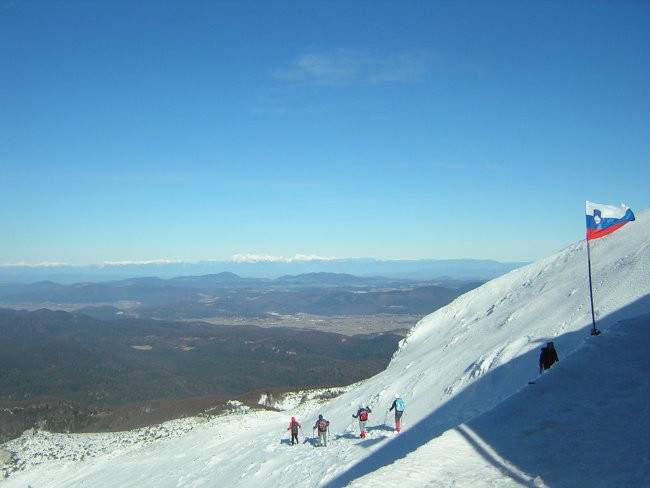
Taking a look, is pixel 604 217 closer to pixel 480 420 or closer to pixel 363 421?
pixel 480 420

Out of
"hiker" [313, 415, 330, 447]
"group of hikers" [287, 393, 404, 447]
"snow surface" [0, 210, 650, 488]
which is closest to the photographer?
"snow surface" [0, 210, 650, 488]

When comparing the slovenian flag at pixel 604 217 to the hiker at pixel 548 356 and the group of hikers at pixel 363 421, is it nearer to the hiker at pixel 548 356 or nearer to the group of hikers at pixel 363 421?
the hiker at pixel 548 356

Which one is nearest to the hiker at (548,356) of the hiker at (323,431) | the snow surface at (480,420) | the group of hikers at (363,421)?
the snow surface at (480,420)

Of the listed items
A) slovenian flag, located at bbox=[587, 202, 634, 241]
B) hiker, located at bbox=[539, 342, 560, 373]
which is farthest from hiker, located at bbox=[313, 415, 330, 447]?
slovenian flag, located at bbox=[587, 202, 634, 241]

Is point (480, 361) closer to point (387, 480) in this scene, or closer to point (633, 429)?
point (633, 429)

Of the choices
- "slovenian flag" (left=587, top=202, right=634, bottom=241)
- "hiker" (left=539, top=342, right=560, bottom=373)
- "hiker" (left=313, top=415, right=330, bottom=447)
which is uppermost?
"slovenian flag" (left=587, top=202, right=634, bottom=241)

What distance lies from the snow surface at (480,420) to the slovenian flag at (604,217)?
10.3 feet

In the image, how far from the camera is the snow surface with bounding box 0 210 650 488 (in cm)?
909

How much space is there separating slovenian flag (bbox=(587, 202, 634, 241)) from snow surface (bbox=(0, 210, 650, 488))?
3.14 m

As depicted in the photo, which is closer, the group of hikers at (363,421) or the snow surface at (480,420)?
the snow surface at (480,420)

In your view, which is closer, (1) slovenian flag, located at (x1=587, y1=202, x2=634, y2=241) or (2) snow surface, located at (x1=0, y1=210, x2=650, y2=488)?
(2) snow surface, located at (x1=0, y1=210, x2=650, y2=488)

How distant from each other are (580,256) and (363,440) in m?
22.3

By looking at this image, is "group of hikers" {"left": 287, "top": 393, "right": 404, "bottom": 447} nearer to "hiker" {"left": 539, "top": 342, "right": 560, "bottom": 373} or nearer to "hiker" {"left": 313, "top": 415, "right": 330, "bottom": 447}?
"hiker" {"left": 313, "top": 415, "right": 330, "bottom": 447}

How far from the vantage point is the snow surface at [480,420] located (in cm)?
909
